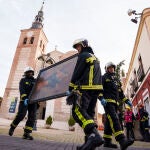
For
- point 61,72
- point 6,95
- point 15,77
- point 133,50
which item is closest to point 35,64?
point 15,77

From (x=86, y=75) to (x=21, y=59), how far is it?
99.0 ft

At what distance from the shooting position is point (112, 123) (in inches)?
186

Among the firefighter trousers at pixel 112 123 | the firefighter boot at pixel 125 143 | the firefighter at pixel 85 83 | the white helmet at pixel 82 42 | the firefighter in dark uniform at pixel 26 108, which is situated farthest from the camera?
the firefighter in dark uniform at pixel 26 108

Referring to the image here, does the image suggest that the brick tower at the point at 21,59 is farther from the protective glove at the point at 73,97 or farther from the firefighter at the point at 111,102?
the protective glove at the point at 73,97

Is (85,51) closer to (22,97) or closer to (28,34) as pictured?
(22,97)

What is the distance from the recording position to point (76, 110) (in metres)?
3.25

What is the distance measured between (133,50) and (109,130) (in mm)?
16630

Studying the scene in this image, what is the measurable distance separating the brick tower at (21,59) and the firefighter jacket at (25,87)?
74.0ft

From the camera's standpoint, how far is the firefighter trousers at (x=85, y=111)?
301 cm

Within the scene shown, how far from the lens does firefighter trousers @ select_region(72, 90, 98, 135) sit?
3.01 meters

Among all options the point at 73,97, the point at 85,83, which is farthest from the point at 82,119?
the point at 85,83

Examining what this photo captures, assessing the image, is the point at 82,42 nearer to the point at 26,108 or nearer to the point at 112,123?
the point at 112,123

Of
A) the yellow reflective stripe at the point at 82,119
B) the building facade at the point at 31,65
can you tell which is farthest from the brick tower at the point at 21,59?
the yellow reflective stripe at the point at 82,119

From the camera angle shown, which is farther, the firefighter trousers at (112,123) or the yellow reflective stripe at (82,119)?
the firefighter trousers at (112,123)
